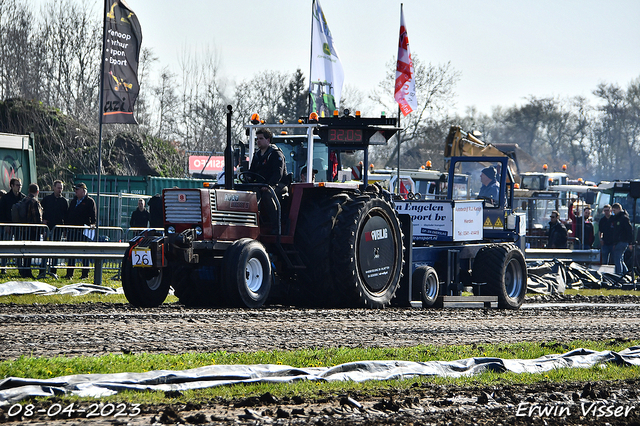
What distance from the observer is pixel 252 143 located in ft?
40.7

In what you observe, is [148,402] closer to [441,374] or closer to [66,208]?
[441,374]

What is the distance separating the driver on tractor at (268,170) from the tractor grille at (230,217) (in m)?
0.24

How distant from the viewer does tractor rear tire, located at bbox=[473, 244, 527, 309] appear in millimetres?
13703

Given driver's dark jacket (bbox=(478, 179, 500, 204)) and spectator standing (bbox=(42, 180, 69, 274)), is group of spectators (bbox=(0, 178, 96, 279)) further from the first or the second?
driver's dark jacket (bbox=(478, 179, 500, 204))

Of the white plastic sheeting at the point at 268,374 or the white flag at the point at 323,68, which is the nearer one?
the white plastic sheeting at the point at 268,374

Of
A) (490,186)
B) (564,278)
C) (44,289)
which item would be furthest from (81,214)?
(564,278)

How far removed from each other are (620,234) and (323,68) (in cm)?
884

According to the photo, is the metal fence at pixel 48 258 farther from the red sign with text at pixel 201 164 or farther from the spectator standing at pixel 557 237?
the red sign with text at pixel 201 164

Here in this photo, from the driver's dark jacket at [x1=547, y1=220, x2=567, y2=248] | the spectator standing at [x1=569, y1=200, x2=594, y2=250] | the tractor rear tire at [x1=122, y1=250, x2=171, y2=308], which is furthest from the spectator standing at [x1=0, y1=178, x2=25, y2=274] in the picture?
the spectator standing at [x1=569, y1=200, x2=594, y2=250]

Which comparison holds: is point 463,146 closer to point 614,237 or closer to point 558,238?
point 558,238

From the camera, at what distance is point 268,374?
18.6ft

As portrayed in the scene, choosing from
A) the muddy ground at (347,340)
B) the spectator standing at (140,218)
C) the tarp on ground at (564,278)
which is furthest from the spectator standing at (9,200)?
the tarp on ground at (564,278)

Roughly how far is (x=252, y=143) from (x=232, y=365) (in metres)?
6.96

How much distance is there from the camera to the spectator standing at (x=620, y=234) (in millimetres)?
22125
